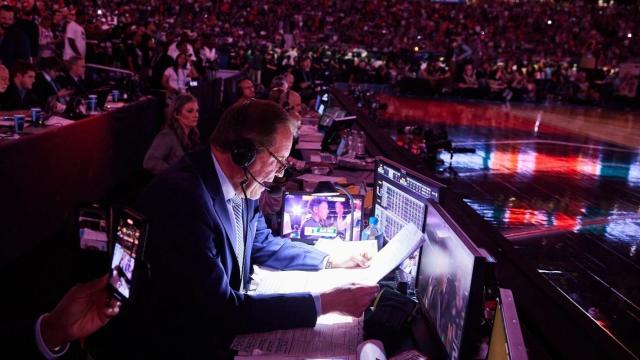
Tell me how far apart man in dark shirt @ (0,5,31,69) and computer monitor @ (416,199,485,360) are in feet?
24.0

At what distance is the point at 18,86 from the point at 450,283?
595 centimetres

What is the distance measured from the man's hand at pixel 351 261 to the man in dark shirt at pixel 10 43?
6.82m

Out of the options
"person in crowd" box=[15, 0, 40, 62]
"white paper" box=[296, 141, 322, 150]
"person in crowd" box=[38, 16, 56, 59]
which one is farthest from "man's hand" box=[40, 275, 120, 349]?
"person in crowd" box=[38, 16, 56, 59]

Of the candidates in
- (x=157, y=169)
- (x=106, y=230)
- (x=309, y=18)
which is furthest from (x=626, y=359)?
(x=309, y=18)

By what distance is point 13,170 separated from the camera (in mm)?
3836

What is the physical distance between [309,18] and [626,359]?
25.4m

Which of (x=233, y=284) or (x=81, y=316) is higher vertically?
(x=81, y=316)

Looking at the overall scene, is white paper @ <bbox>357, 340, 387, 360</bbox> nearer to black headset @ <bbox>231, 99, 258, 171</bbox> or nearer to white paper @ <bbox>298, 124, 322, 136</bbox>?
black headset @ <bbox>231, 99, 258, 171</bbox>

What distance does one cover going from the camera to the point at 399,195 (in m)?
2.25

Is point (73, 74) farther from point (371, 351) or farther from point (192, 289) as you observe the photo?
point (371, 351)

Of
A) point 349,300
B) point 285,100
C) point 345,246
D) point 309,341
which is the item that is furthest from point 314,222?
point 285,100

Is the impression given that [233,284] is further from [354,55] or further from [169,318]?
[354,55]

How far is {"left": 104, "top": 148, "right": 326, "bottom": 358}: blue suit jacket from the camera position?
5.27 ft

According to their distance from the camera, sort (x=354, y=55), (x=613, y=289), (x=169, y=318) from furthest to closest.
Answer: (x=354, y=55) < (x=613, y=289) < (x=169, y=318)
